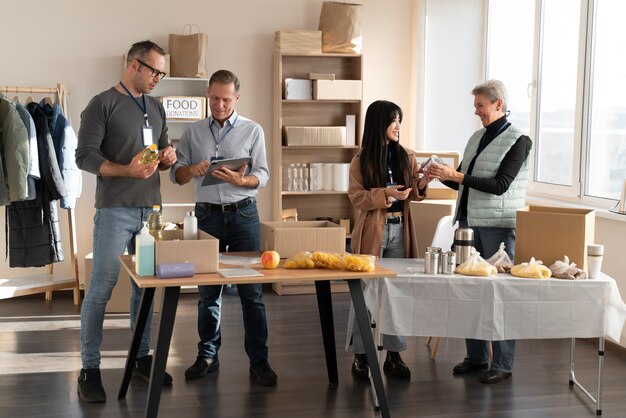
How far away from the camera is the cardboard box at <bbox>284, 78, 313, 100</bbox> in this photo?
266 inches

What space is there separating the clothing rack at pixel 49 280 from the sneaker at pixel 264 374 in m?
2.64

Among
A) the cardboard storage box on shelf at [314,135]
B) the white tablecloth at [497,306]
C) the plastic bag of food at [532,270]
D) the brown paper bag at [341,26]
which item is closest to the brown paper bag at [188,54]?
the cardboard storage box on shelf at [314,135]

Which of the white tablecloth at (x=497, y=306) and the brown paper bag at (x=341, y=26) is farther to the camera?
the brown paper bag at (x=341, y=26)

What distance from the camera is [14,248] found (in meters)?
6.05

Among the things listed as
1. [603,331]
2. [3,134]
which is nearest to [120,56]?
[3,134]

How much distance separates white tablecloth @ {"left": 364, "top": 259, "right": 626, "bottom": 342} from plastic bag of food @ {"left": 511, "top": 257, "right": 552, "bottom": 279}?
0.03 metres

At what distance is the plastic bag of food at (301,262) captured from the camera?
3.52m

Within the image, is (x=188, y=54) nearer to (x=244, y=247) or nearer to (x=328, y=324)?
(x=244, y=247)

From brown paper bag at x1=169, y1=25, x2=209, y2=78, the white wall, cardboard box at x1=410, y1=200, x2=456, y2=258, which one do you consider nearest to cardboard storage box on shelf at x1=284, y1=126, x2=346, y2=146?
the white wall

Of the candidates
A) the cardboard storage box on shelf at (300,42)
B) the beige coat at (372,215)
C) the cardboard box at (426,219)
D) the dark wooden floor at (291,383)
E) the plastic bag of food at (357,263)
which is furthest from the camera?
the cardboard storage box on shelf at (300,42)

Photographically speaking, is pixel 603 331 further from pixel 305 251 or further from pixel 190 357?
pixel 190 357

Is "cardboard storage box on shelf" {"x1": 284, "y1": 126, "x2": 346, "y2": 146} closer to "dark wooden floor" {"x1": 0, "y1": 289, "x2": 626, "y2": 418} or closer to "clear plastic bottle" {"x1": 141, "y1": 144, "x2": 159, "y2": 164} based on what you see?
"dark wooden floor" {"x1": 0, "y1": 289, "x2": 626, "y2": 418}

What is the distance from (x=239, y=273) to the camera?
3418 mm

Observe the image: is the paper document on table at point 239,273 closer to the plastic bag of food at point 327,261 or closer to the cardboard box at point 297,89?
the plastic bag of food at point 327,261
